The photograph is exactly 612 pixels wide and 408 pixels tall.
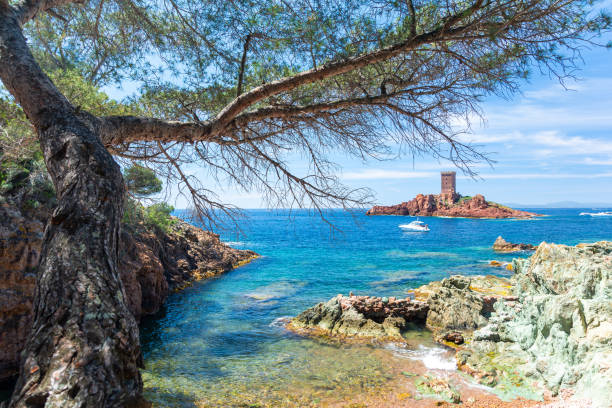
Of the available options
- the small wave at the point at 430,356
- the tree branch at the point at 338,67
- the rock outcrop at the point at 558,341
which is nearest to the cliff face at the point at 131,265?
the tree branch at the point at 338,67

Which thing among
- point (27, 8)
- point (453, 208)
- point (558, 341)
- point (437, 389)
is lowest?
point (437, 389)

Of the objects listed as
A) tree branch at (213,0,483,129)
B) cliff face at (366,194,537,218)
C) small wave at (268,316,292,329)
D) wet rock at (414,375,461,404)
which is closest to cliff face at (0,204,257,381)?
tree branch at (213,0,483,129)

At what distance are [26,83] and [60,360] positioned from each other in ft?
7.24

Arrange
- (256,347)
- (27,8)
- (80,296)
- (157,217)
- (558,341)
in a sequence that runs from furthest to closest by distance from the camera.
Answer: (157,217) < (256,347) < (558,341) < (27,8) < (80,296)

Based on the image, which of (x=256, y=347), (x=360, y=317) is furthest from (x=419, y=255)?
(x=256, y=347)

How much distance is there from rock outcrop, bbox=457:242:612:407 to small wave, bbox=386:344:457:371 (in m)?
0.26

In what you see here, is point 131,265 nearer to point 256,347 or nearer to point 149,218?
point 256,347

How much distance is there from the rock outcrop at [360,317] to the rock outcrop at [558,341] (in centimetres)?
196

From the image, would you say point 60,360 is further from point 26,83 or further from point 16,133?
point 16,133

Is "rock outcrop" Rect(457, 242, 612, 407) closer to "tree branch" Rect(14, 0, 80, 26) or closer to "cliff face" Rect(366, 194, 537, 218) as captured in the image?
"tree branch" Rect(14, 0, 80, 26)

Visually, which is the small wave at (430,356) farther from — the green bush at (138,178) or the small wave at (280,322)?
the green bush at (138,178)

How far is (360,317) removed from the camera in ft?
28.1

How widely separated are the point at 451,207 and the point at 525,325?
9103 centimetres

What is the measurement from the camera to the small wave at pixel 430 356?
20.6 feet
